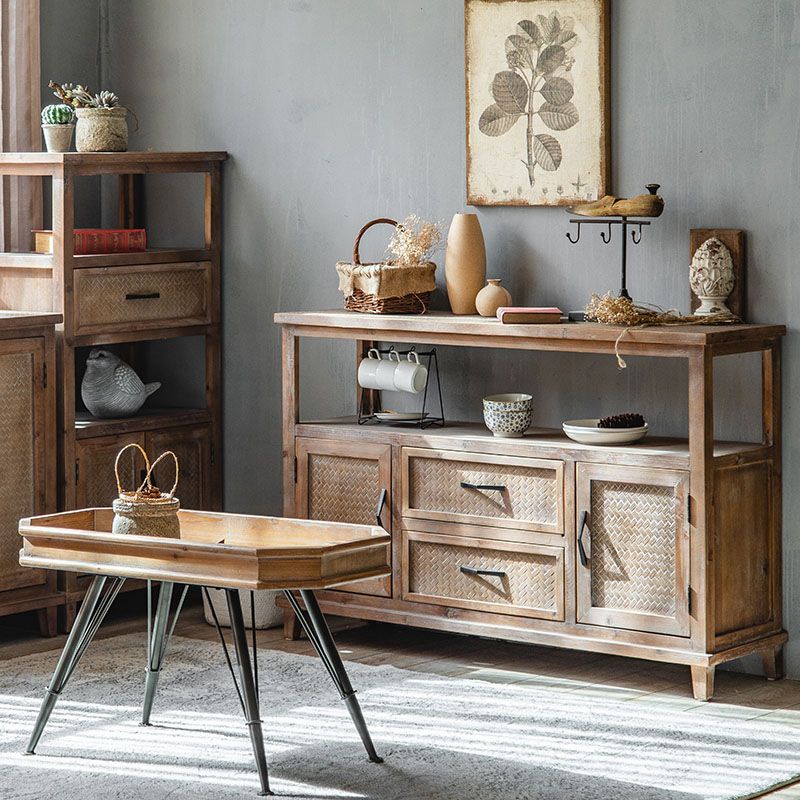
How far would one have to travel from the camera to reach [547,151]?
5117mm

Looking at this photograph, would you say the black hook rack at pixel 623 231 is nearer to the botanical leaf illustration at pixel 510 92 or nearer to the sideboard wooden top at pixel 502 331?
the sideboard wooden top at pixel 502 331

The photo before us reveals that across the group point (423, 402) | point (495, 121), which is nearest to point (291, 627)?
point (423, 402)

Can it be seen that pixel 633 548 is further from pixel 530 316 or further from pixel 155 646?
pixel 155 646

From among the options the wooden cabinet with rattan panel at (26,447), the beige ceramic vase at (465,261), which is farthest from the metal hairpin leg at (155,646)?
the beige ceramic vase at (465,261)

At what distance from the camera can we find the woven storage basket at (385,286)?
202 inches

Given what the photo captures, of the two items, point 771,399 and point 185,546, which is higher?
point 771,399

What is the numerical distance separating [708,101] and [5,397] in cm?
237

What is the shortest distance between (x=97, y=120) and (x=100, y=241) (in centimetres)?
41

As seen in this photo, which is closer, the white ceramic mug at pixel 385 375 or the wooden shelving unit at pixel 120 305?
the white ceramic mug at pixel 385 375

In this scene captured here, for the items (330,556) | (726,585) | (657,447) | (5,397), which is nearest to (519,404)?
(657,447)

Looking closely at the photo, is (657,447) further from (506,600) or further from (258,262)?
(258,262)

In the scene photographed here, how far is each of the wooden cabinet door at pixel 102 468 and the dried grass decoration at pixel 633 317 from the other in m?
1.80

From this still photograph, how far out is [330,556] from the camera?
376 cm

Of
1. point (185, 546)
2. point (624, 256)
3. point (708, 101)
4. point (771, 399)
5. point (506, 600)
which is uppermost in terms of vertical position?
point (708, 101)
